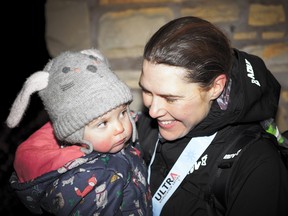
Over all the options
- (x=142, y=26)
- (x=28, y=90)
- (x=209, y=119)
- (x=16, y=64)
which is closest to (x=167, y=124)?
(x=209, y=119)

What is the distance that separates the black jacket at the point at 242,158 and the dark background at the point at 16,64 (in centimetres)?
261

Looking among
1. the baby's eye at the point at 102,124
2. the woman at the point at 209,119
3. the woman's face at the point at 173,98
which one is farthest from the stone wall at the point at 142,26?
the baby's eye at the point at 102,124

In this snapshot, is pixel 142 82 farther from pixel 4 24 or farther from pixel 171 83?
pixel 4 24

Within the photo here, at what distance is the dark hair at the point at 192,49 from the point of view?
1444mm

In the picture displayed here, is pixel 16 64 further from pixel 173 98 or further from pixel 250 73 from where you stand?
pixel 250 73

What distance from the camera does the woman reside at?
56.8 inches

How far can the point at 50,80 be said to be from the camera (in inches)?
63.1

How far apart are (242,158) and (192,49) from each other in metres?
0.65

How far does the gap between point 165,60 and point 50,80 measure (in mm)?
681

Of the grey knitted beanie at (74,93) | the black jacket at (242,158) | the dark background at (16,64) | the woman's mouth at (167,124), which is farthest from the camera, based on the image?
the dark background at (16,64)

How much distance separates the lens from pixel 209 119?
1.62m

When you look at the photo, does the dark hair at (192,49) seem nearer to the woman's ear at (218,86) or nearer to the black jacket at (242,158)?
the woman's ear at (218,86)

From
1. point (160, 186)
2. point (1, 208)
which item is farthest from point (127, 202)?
point (1, 208)

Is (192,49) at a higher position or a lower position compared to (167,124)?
higher
